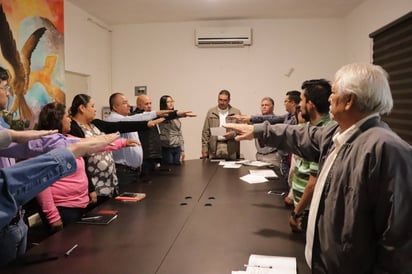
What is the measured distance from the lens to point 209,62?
5723mm

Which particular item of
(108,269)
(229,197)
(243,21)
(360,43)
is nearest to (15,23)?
(229,197)

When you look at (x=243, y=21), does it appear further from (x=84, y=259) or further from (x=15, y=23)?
(x=84, y=259)

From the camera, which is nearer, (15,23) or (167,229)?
(167,229)

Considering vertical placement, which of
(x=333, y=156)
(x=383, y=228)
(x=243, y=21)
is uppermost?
(x=243, y=21)

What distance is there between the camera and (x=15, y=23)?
3.41 m

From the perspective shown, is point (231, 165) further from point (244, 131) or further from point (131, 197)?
point (244, 131)

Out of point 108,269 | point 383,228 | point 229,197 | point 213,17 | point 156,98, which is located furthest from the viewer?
point 156,98

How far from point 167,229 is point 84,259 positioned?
51 cm

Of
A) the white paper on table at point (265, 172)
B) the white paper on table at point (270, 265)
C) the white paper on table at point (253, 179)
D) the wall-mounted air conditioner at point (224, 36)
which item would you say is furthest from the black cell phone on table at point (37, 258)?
the wall-mounted air conditioner at point (224, 36)

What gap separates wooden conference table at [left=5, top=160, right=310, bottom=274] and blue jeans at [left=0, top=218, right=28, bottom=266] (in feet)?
0.42

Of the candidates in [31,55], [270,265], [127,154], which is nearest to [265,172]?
[127,154]

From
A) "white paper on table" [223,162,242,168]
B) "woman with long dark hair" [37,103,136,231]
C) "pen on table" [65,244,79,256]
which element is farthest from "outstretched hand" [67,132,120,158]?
"white paper on table" [223,162,242,168]

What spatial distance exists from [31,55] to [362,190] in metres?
3.54

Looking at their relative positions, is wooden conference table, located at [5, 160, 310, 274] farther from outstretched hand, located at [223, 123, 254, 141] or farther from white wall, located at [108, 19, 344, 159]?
white wall, located at [108, 19, 344, 159]
